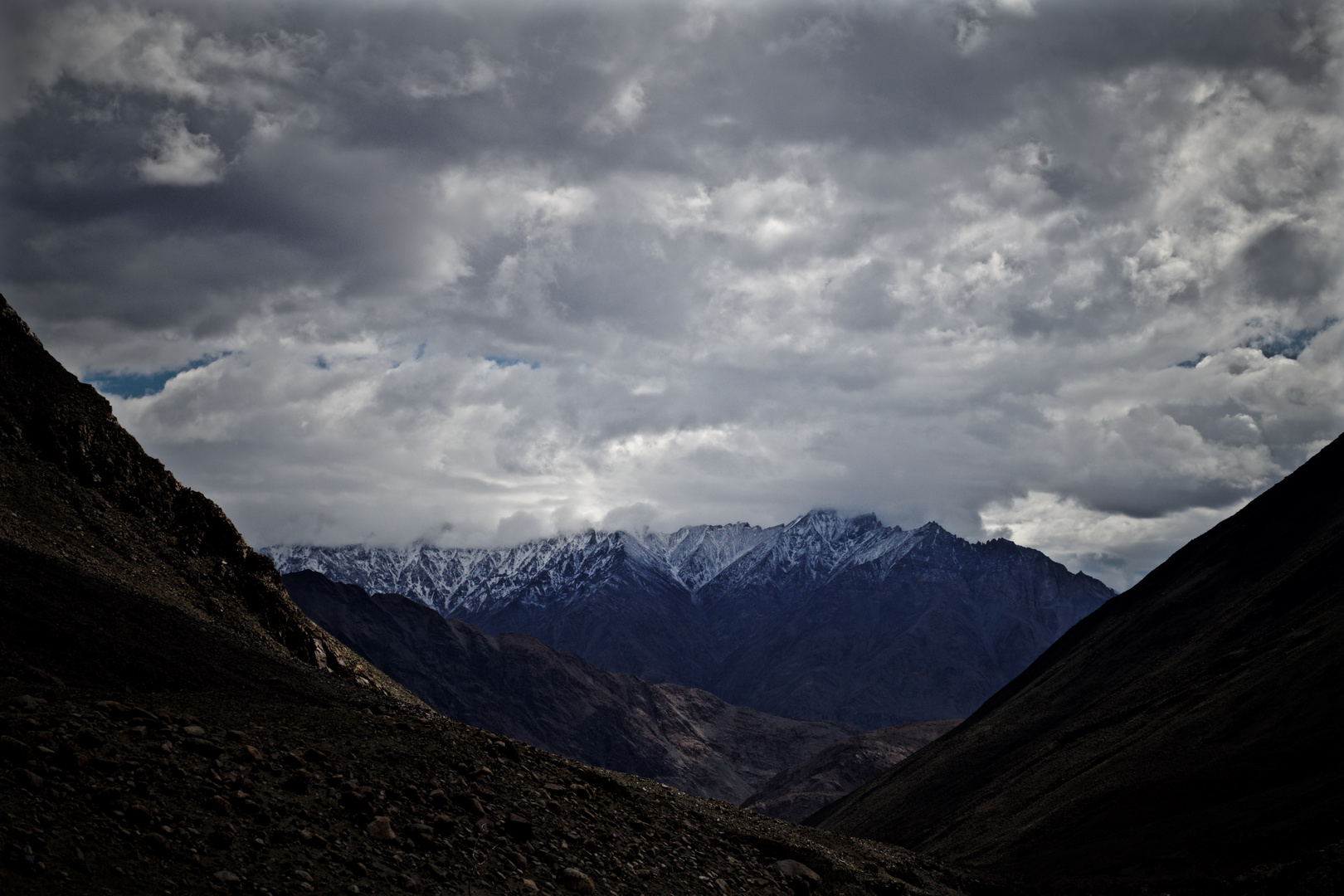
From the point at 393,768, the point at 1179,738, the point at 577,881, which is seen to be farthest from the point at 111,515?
the point at 1179,738

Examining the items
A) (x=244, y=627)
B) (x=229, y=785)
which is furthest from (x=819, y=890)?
(x=244, y=627)

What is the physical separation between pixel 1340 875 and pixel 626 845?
1085 inches

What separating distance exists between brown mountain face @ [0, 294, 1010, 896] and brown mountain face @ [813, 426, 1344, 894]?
17.9m

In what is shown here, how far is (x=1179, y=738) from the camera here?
89062 mm

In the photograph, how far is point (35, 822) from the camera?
19750 mm

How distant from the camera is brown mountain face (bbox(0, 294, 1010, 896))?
21.2m

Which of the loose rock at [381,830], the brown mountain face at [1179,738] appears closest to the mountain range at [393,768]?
the loose rock at [381,830]

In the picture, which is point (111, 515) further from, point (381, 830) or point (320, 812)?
point (381, 830)

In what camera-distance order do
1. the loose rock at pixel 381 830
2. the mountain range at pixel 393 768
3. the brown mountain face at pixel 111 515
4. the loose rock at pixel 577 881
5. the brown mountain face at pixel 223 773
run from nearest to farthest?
1. the brown mountain face at pixel 223 773
2. the mountain range at pixel 393 768
3. the loose rock at pixel 381 830
4. the loose rock at pixel 577 881
5. the brown mountain face at pixel 111 515

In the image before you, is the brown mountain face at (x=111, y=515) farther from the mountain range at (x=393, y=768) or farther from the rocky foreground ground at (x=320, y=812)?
the rocky foreground ground at (x=320, y=812)

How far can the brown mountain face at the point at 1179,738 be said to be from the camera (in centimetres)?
6644

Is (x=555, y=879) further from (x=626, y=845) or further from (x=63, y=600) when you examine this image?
(x=63, y=600)

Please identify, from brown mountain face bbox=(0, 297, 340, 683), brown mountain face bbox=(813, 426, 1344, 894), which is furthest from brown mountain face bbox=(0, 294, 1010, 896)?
brown mountain face bbox=(813, 426, 1344, 894)

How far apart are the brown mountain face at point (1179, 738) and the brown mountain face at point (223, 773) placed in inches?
707
